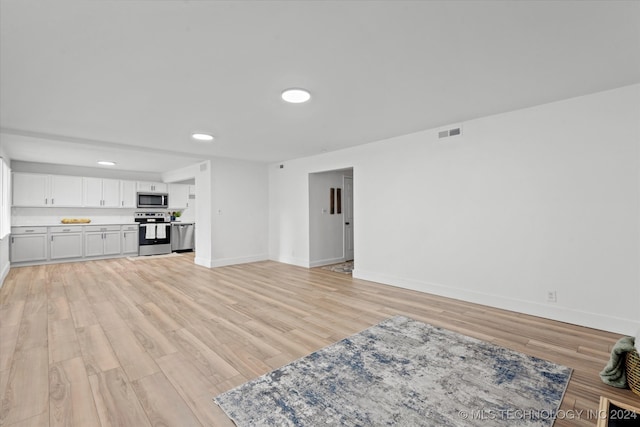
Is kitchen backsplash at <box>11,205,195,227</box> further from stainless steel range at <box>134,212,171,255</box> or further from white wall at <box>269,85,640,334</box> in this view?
white wall at <box>269,85,640,334</box>

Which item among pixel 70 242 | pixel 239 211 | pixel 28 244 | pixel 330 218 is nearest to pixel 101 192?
pixel 70 242

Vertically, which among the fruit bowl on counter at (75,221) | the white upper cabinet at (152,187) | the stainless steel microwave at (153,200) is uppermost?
the white upper cabinet at (152,187)

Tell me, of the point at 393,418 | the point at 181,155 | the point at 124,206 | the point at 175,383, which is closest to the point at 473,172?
the point at 393,418

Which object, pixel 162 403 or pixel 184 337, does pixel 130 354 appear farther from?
pixel 162 403

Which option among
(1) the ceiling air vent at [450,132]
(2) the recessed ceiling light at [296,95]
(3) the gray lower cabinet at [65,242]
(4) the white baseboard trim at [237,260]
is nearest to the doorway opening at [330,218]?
(4) the white baseboard trim at [237,260]

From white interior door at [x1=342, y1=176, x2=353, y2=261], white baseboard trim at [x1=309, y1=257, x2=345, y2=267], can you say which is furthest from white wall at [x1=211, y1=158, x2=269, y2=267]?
white interior door at [x1=342, y1=176, x2=353, y2=261]

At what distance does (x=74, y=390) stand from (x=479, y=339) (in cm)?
325

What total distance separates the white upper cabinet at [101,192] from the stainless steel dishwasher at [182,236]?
1.58 m

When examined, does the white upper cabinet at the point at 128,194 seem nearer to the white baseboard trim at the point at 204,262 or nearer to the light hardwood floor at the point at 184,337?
the white baseboard trim at the point at 204,262

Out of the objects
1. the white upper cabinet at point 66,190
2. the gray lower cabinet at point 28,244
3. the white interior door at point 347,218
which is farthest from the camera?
the white interior door at point 347,218

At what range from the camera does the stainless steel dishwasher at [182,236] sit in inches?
336

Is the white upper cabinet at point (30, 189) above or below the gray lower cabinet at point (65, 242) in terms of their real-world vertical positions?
above

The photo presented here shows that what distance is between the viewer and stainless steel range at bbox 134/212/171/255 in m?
7.95

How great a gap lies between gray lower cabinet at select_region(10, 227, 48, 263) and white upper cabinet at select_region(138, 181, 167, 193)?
229 centimetres
